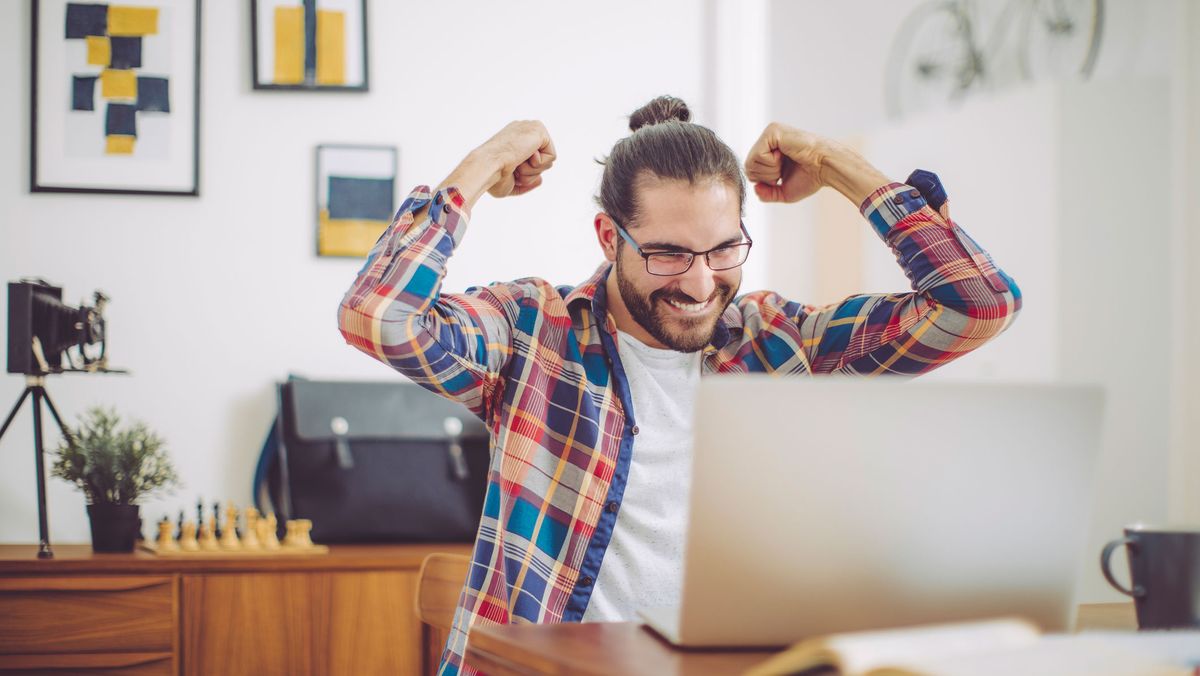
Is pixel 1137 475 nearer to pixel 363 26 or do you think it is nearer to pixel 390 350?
pixel 390 350

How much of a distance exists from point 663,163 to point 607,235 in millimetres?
141

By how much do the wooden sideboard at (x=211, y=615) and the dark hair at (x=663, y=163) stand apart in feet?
3.51

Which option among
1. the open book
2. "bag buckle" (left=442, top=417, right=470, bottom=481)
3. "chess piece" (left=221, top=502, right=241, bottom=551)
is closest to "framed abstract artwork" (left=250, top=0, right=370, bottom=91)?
"bag buckle" (left=442, top=417, right=470, bottom=481)

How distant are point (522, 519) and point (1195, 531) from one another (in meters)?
0.77

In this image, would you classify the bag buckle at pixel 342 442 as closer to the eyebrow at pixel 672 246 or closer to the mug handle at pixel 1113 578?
the eyebrow at pixel 672 246

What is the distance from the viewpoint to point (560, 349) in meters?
1.52

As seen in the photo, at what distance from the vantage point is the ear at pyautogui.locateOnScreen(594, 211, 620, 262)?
1574 millimetres

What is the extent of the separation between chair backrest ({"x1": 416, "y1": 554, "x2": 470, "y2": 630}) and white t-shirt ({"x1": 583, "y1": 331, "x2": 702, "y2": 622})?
0.82ft

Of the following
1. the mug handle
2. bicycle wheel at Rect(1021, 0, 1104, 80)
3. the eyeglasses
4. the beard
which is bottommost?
the mug handle

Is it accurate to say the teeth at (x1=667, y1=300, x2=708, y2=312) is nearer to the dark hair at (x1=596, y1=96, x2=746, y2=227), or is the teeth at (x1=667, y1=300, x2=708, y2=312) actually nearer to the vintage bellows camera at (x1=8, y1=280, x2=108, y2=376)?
the dark hair at (x1=596, y1=96, x2=746, y2=227)

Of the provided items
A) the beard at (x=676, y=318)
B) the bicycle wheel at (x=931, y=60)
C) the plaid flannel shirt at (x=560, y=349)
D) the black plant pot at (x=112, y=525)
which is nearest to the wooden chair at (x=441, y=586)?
the plaid flannel shirt at (x=560, y=349)

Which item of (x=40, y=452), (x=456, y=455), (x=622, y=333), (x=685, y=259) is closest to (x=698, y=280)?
(x=685, y=259)

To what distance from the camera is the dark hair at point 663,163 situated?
1500mm

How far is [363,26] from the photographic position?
281cm
